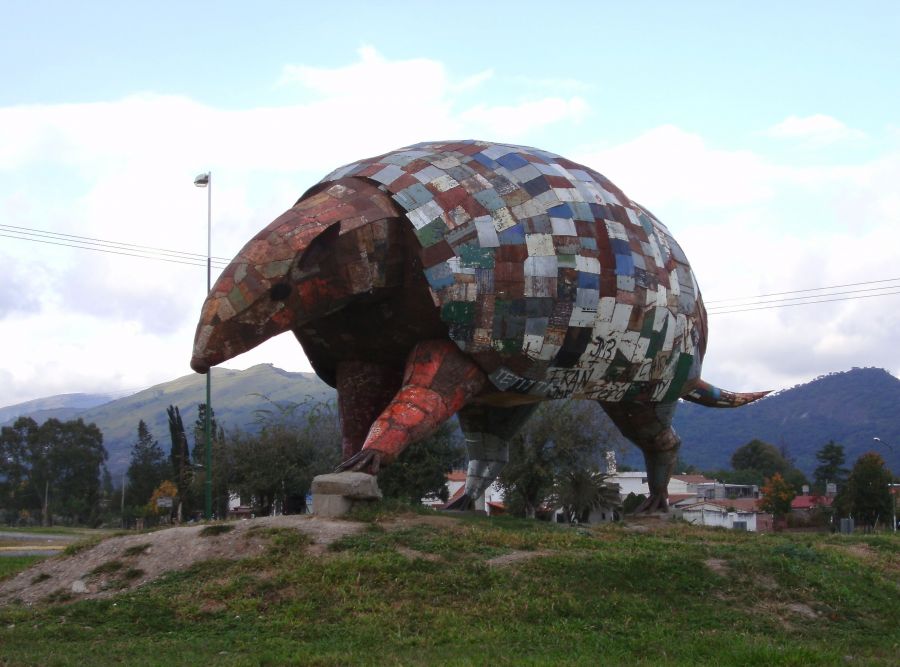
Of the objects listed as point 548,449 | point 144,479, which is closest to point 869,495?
point 548,449

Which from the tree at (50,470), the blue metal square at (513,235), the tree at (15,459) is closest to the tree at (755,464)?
the tree at (50,470)

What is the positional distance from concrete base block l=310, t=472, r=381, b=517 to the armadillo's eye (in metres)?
2.25

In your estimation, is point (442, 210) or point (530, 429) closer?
point (442, 210)

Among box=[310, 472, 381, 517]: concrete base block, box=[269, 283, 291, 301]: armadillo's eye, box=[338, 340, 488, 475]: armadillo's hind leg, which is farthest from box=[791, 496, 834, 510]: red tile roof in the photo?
box=[269, 283, 291, 301]: armadillo's eye

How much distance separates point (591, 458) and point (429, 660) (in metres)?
29.0

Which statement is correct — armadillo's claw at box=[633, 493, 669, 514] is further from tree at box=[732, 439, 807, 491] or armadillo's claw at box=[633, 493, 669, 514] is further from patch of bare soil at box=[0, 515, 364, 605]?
tree at box=[732, 439, 807, 491]

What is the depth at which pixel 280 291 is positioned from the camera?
13.1 metres

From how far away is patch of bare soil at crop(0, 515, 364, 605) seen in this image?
37.7 ft

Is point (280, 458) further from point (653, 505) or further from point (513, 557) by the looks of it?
point (513, 557)

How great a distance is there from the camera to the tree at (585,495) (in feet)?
80.8

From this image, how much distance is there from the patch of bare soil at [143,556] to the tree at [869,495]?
38.6 m

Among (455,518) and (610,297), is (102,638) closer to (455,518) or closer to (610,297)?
(455,518)

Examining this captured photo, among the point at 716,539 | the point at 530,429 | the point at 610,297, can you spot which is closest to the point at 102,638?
the point at 610,297

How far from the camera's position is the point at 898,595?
11828mm
